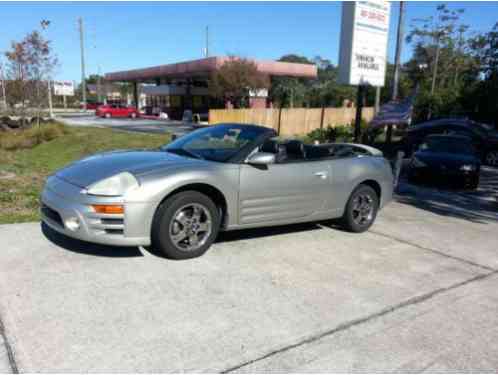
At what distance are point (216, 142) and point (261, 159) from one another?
83 centimetres

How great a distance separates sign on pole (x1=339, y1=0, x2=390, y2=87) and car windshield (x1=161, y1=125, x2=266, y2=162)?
517 centimetres

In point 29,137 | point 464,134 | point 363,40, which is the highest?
point 363,40

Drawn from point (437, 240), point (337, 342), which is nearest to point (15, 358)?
point (337, 342)

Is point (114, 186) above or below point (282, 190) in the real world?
above

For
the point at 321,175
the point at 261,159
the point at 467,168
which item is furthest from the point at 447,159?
the point at 261,159

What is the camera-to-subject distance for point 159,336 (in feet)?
9.66

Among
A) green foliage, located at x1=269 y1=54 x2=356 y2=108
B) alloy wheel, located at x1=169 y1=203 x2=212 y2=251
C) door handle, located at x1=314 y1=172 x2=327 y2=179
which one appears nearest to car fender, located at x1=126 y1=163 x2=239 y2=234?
alloy wheel, located at x1=169 y1=203 x2=212 y2=251

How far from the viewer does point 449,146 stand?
1130 cm

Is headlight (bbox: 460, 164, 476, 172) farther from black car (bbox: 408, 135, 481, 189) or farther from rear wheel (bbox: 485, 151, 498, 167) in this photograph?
rear wheel (bbox: 485, 151, 498, 167)

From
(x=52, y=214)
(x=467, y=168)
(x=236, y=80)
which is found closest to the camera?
(x=52, y=214)

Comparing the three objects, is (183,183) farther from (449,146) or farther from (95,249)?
(449,146)

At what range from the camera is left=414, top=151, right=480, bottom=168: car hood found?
10242mm

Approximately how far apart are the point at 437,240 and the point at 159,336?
4198 millimetres

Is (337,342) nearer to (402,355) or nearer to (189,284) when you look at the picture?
(402,355)
